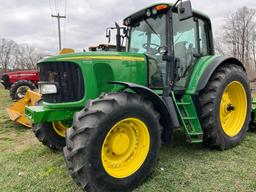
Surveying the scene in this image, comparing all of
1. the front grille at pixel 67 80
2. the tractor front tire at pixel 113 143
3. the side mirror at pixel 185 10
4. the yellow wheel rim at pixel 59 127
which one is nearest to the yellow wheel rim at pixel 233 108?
the side mirror at pixel 185 10

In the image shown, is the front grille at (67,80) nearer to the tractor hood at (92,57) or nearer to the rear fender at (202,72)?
the tractor hood at (92,57)

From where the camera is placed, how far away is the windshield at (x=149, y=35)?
426 cm

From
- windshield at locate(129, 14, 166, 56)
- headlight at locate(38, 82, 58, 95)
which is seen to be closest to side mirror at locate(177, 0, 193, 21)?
windshield at locate(129, 14, 166, 56)

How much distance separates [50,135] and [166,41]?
2.43 meters

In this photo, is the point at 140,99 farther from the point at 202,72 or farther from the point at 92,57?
the point at 202,72

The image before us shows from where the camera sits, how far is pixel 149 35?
4422 mm

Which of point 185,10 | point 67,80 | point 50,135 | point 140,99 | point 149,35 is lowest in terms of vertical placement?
point 50,135

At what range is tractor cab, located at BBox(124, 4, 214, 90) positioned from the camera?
13.7 feet

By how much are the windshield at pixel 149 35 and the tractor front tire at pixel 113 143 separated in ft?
4.32

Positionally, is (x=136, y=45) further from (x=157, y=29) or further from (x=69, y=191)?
(x=69, y=191)

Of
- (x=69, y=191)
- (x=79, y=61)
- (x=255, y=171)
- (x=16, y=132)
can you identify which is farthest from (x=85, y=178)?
(x=16, y=132)

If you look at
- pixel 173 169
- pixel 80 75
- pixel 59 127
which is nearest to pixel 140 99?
pixel 80 75

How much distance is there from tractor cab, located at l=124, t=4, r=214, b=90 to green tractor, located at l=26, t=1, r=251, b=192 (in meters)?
0.02

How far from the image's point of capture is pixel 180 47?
14.5ft
